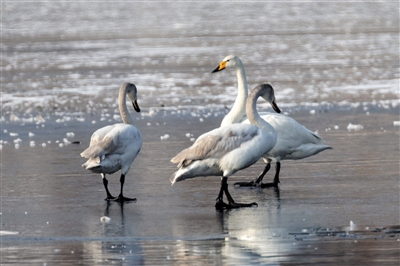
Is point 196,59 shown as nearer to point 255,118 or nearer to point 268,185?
point 268,185

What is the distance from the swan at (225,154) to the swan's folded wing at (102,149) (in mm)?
821

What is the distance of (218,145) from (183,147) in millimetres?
4104

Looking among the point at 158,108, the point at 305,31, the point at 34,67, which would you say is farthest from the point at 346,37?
the point at 158,108

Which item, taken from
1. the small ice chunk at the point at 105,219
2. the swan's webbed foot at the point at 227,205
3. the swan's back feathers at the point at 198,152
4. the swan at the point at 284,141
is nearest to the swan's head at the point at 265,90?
the swan at the point at 284,141

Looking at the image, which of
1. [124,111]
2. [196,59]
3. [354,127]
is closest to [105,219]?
[124,111]

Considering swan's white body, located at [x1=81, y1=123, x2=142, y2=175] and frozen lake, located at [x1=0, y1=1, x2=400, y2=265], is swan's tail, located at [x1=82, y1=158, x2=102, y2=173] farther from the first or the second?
frozen lake, located at [x1=0, y1=1, x2=400, y2=265]

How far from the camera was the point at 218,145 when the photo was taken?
9398 mm

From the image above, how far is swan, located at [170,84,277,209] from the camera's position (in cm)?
933

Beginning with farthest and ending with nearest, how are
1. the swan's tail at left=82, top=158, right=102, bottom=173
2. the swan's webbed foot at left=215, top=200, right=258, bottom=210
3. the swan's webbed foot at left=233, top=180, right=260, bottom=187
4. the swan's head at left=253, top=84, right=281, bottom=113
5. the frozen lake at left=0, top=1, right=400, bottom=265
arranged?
the swan's webbed foot at left=233, top=180, right=260, bottom=187
the swan's head at left=253, top=84, right=281, bottom=113
the swan's tail at left=82, top=158, right=102, bottom=173
the swan's webbed foot at left=215, top=200, right=258, bottom=210
the frozen lake at left=0, top=1, right=400, bottom=265

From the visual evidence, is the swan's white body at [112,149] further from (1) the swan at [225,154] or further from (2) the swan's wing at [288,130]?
(2) the swan's wing at [288,130]

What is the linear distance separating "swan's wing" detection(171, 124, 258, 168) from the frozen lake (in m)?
0.54

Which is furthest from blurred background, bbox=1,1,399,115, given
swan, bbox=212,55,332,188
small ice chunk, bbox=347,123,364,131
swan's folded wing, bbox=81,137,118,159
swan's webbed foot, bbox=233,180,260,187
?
swan's folded wing, bbox=81,137,118,159

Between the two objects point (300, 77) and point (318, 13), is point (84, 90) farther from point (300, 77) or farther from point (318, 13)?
point (318, 13)

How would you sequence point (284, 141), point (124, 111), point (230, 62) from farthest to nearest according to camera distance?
1. point (230, 62)
2. point (124, 111)
3. point (284, 141)
